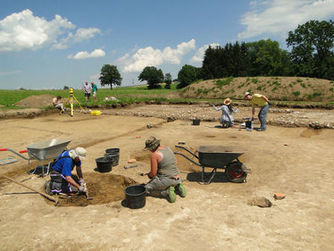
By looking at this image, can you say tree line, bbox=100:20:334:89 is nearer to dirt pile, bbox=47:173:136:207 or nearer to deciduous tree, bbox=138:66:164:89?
deciduous tree, bbox=138:66:164:89

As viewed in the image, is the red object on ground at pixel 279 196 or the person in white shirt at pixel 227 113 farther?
the person in white shirt at pixel 227 113

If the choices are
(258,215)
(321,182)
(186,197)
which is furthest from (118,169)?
(321,182)

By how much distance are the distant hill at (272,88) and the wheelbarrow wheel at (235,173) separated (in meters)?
23.9

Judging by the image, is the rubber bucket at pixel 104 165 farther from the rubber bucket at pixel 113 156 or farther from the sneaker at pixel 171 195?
the sneaker at pixel 171 195

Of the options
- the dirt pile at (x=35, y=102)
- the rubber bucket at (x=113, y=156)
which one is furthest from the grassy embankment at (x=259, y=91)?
the rubber bucket at (x=113, y=156)

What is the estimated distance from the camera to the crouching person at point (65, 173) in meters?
4.85

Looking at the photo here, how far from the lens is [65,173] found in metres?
4.82

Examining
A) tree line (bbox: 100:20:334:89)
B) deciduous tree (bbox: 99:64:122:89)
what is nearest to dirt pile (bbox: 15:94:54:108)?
tree line (bbox: 100:20:334:89)

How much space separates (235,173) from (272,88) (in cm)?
2607

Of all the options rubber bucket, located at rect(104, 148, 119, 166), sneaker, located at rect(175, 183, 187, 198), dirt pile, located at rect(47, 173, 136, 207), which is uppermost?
rubber bucket, located at rect(104, 148, 119, 166)

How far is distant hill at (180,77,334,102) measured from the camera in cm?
2488

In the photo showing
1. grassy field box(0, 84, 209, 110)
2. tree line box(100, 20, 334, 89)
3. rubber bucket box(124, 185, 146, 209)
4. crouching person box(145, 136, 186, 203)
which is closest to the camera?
rubber bucket box(124, 185, 146, 209)

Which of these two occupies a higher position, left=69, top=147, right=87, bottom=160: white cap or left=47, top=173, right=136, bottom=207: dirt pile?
left=69, top=147, right=87, bottom=160: white cap

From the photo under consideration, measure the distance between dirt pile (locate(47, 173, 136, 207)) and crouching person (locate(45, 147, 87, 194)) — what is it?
0.20 m
